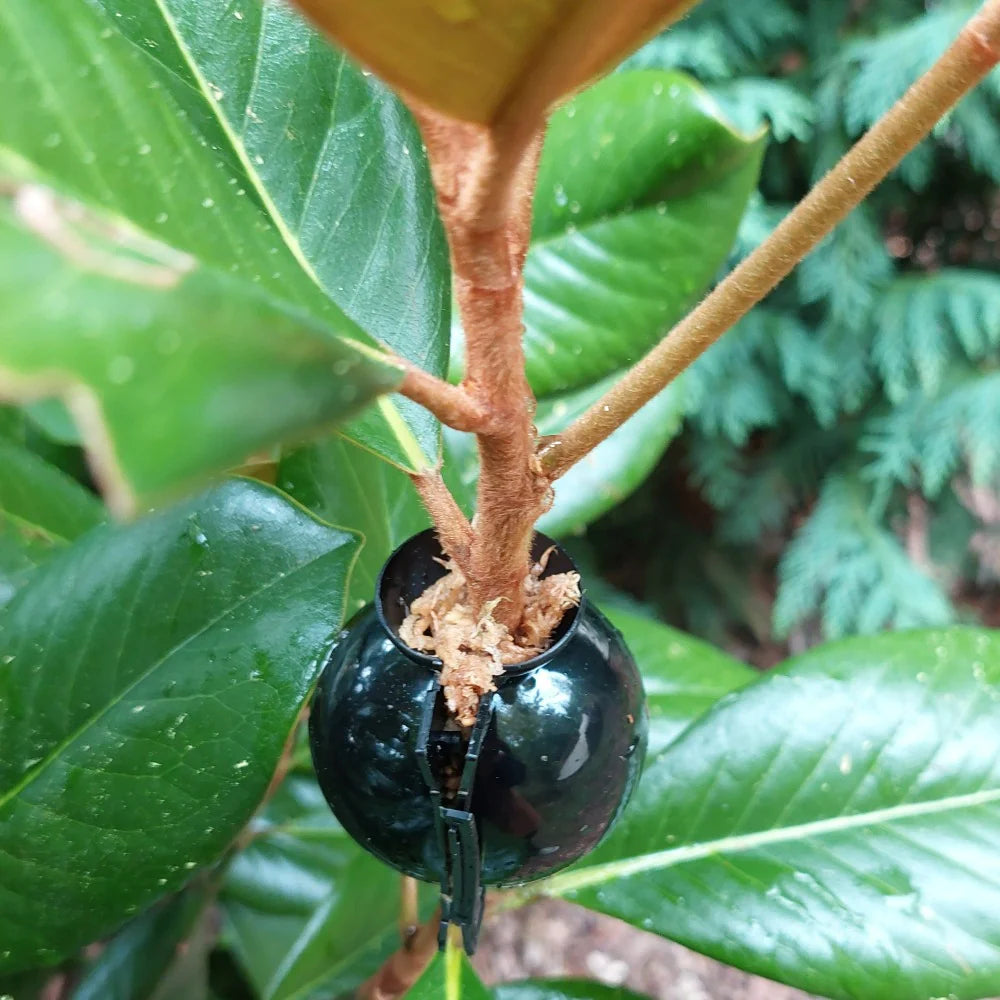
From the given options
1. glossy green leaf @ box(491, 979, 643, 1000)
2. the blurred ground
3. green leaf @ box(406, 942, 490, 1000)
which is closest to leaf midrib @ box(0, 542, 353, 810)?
green leaf @ box(406, 942, 490, 1000)

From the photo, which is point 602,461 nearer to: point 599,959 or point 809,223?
point 809,223

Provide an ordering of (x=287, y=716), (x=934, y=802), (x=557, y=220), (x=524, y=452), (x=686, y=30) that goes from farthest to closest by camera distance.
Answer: (x=686, y=30), (x=557, y=220), (x=934, y=802), (x=287, y=716), (x=524, y=452)

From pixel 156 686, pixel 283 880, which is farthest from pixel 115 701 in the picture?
pixel 283 880

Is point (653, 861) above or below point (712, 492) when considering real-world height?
above

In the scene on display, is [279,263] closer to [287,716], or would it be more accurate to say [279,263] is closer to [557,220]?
[287,716]

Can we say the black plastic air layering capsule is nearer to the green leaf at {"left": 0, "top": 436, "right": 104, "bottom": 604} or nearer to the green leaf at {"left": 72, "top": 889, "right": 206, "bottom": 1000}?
the green leaf at {"left": 0, "top": 436, "right": 104, "bottom": 604}

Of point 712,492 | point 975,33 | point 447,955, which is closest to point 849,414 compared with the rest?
point 712,492

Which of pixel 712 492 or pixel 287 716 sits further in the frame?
pixel 712 492
